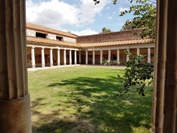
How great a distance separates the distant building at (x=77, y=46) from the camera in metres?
25.6

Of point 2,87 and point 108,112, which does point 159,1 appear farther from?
point 108,112

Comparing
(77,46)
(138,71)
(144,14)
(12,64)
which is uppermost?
(77,46)

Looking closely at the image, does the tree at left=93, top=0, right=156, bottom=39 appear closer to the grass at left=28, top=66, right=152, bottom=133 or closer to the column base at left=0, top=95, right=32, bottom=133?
the grass at left=28, top=66, right=152, bottom=133

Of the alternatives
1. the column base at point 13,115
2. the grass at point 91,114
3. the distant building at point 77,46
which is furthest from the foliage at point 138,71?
the distant building at point 77,46

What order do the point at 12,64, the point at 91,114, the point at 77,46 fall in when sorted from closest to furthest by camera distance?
the point at 12,64 → the point at 91,114 → the point at 77,46

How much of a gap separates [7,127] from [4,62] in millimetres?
687

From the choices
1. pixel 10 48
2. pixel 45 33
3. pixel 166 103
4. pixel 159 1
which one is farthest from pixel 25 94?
pixel 45 33

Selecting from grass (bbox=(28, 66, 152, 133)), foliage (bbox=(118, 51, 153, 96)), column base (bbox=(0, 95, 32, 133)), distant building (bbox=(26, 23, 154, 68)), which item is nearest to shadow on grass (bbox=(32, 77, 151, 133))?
grass (bbox=(28, 66, 152, 133))

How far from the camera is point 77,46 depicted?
33438mm

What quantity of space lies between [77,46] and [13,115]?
32.1m

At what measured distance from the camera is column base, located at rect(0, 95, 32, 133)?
5.45 ft

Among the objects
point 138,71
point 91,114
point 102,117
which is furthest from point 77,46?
point 138,71

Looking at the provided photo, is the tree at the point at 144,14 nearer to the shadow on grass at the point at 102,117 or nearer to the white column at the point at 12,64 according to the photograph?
the shadow on grass at the point at 102,117

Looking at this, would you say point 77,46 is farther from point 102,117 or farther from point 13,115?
point 13,115
